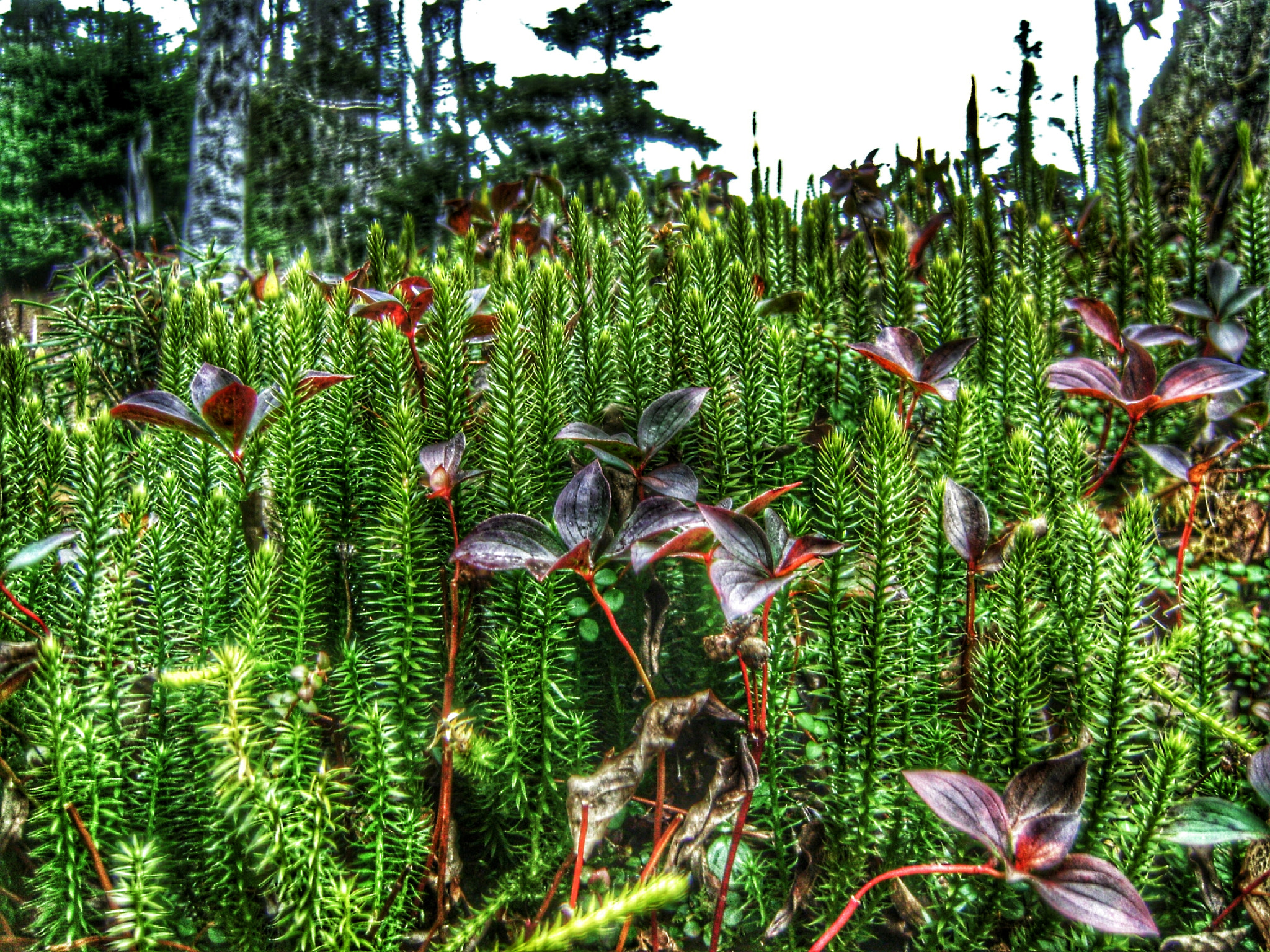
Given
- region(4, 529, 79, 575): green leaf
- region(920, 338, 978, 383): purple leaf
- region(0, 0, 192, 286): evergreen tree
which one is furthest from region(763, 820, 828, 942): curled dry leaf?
region(0, 0, 192, 286): evergreen tree

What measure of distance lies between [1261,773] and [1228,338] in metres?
1.04

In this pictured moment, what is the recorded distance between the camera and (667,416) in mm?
1039

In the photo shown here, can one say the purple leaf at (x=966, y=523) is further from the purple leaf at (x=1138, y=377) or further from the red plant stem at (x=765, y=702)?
the purple leaf at (x=1138, y=377)

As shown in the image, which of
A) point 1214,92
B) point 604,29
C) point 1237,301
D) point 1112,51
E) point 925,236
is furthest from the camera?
point 604,29

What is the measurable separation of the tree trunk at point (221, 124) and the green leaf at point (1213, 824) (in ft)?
20.3

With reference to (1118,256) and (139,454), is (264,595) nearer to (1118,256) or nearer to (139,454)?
(139,454)

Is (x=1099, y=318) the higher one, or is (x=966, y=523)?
(x=1099, y=318)

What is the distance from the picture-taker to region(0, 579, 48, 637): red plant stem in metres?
0.94

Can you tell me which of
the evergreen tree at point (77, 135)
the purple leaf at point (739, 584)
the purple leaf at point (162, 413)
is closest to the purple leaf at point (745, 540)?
the purple leaf at point (739, 584)

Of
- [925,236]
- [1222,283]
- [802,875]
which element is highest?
[925,236]

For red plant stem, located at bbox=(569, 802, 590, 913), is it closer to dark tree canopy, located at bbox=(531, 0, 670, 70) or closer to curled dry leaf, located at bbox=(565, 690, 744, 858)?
curled dry leaf, located at bbox=(565, 690, 744, 858)

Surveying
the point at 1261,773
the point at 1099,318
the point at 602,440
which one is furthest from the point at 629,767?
the point at 1099,318

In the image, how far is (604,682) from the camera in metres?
1.15

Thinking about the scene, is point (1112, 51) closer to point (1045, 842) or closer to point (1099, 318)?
point (1099, 318)
